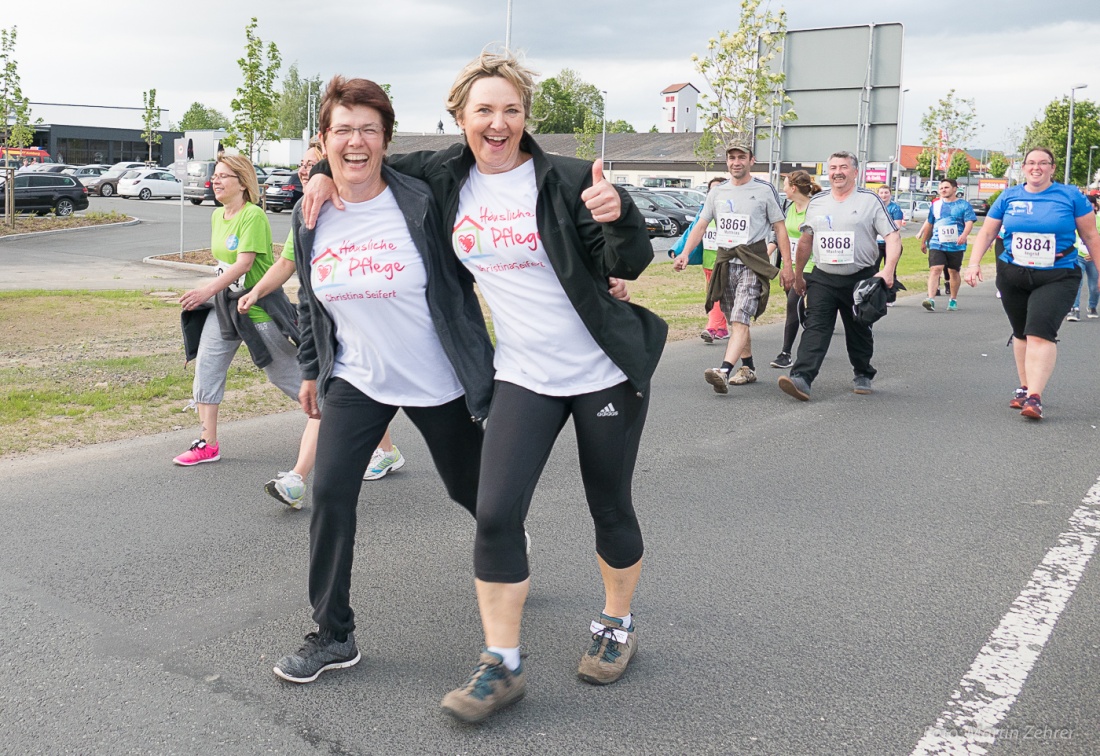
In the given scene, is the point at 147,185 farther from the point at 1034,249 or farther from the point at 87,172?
the point at 1034,249

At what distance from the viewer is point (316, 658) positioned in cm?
348

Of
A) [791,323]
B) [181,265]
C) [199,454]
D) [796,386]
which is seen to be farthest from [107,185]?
[199,454]

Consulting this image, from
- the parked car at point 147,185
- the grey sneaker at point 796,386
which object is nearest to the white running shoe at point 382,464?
the grey sneaker at point 796,386

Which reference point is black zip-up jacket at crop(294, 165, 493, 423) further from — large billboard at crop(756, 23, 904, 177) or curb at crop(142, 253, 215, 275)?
large billboard at crop(756, 23, 904, 177)

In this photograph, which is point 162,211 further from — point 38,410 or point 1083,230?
point 1083,230

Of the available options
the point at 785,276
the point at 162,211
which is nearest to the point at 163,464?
the point at 785,276

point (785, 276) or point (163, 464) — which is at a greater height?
point (785, 276)

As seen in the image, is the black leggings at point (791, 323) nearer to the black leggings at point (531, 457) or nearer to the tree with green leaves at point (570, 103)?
the black leggings at point (531, 457)

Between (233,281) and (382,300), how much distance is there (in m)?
2.65

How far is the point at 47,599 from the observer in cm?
415

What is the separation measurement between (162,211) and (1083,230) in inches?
1399

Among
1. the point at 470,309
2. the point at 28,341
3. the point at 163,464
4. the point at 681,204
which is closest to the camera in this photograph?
the point at 470,309

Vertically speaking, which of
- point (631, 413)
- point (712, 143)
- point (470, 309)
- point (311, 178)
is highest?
point (712, 143)

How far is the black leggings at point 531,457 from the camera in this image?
3195mm
